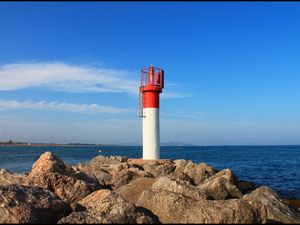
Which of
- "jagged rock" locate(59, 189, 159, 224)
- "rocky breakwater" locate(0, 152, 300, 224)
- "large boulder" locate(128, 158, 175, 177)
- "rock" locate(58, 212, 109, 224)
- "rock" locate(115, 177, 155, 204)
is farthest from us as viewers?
"large boulder" locate(128, 158, 175, 177)

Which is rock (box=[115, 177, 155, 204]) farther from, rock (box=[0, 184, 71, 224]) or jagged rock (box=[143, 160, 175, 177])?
jagged rock (box=[143, 160, 175, 177])

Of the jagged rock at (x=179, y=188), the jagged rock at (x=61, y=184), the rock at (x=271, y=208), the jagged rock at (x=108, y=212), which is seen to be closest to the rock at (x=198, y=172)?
the rock at (x=271, y=208)

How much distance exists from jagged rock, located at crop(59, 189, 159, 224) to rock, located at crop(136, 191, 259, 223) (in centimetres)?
24

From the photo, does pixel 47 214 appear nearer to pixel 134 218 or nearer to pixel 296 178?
pixel 134 218

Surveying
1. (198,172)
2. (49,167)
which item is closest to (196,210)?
(49,167)

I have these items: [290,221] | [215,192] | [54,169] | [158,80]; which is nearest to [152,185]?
[215,192]

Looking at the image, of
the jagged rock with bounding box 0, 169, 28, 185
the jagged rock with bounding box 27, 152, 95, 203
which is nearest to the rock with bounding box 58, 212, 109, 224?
the jagged rock with bounding box 27, 152, 95, 203

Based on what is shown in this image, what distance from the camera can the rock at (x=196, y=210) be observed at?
7.42 m

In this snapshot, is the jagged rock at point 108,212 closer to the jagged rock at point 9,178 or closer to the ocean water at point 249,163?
the jagged rock at point 9,178

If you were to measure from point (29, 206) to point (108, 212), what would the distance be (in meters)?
1.49

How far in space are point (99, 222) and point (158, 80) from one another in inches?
530

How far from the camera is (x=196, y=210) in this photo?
7.59 m

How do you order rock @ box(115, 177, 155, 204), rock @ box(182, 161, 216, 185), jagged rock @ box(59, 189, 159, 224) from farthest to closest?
rock @ box(182, 161, 216, 185), rock @ box(115, 177, 155, 204), jagged rock @ box(59, 189, 159, 224)

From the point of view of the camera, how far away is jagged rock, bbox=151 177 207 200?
8.84m
